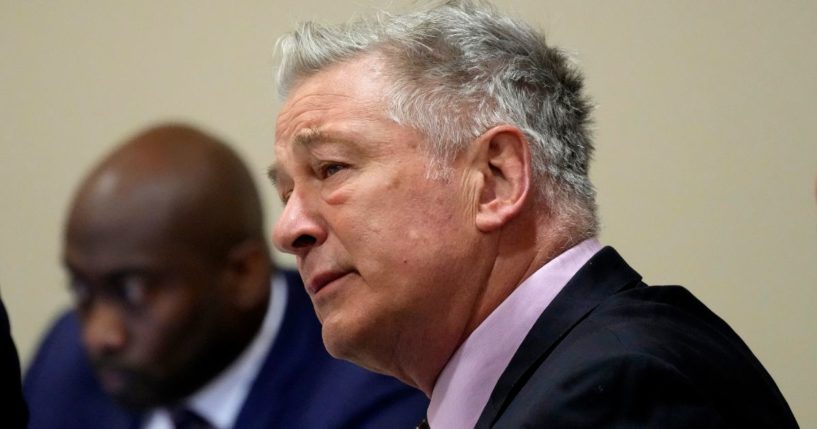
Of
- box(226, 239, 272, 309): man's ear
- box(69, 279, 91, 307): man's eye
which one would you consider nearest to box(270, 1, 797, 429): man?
box(226, 239, 272, 309): man's ear

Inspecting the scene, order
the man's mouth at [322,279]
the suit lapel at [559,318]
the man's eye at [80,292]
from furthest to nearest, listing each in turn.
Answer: the man's eye at [80,292], the man's mouth at [322,279], the suit lapel at [559,318]

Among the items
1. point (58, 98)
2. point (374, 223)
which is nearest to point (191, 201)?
point (58, 98)

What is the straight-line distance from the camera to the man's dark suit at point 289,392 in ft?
6.40

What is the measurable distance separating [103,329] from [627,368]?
141cm

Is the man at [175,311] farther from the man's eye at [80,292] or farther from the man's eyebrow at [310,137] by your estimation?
the man's eyebrow at [310,137]

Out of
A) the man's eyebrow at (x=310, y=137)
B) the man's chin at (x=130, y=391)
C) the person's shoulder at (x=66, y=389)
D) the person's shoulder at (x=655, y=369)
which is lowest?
the person's shoulder at (x=66, y=389)

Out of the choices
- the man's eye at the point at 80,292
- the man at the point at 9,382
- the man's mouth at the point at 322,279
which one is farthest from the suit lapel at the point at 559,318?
the man's eye at the point at 80,292

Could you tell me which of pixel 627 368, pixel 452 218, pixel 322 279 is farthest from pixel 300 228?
pixel 627 368

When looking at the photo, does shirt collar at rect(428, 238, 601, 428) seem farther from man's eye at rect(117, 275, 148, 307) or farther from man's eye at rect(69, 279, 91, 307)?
man's eye at rect(69, 279, 91, 307)

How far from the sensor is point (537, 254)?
4.67 ft

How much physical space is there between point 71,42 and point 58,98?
12cm

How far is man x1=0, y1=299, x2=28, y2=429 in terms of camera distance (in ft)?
5.65

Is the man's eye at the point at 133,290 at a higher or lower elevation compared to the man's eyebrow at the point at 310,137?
lower

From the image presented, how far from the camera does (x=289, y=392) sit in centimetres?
203
